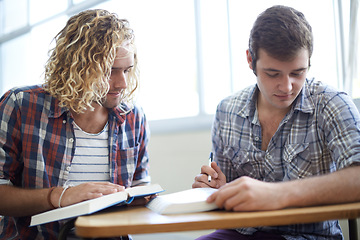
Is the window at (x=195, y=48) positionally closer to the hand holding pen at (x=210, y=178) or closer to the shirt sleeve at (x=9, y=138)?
the shirt sleeve at (x=9, y=138)

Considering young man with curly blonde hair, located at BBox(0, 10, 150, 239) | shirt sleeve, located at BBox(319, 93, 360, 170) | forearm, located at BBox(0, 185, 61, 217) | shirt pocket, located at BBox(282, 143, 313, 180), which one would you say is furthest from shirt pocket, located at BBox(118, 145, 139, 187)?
shirt sleeve, located at BBox(319, 93, 360, 170)

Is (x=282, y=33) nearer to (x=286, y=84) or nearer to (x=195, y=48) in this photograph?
(x=286, y=84)

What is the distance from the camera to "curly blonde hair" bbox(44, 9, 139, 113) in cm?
137

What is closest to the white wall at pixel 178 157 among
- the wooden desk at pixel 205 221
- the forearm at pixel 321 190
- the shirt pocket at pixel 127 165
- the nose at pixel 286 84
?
the shirt pocket at pixel 127 165

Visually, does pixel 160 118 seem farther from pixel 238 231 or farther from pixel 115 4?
pixel 238 231

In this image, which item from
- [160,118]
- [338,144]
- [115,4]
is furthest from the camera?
[115,4]

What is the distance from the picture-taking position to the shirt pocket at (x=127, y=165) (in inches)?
58.9

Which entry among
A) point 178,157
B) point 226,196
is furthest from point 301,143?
point 178,157

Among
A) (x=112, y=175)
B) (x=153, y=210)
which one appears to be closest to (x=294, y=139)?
(x=153, y=210)

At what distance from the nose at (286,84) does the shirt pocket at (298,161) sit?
0.21 m

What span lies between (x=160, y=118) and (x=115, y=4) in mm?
1090

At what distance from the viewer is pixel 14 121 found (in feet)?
4.35

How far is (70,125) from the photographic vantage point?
1413 millimetres

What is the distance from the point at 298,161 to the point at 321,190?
378 millimetres
